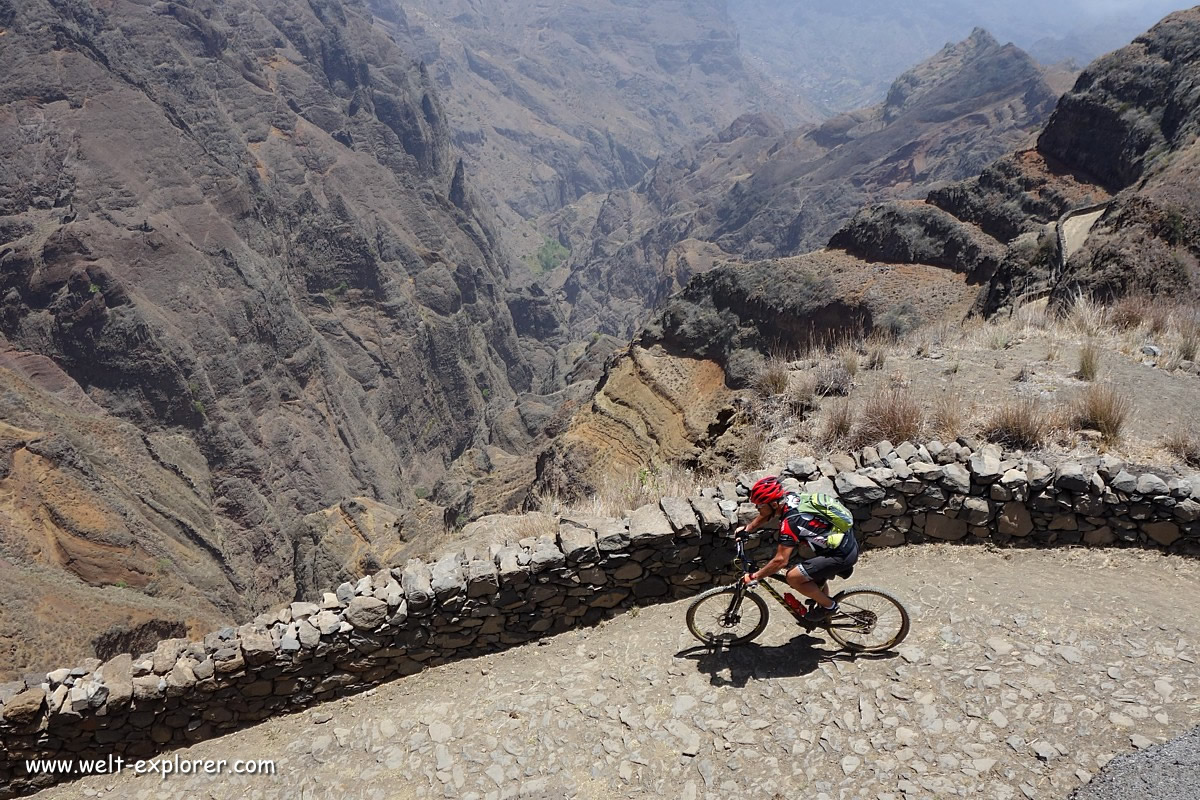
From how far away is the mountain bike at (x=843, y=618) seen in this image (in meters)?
5.40

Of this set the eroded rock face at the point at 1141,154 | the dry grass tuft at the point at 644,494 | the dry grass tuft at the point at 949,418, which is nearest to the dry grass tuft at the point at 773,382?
the dry grass tuft at the point at 644,494

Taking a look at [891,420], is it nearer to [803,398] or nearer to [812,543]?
[803,398]

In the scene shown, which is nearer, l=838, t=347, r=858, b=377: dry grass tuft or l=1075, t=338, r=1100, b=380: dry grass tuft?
l=1075, t=338, r=1100, b=380: dry grass tuft

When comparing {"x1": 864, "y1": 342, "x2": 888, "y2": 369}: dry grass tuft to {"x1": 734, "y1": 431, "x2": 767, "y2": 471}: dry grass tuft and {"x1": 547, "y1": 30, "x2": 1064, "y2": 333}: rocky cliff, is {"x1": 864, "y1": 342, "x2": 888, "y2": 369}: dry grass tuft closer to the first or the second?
{"x1": 734, "y1": 431, "x2": 767, "y2": 471}: dry grass tuft

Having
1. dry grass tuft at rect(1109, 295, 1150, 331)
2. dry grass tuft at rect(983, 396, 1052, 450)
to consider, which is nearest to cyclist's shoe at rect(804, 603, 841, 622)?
dry grass tuft at rect(983, 396, 1052, 450)

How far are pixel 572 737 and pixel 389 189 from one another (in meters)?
90.3

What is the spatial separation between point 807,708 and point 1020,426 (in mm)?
4207

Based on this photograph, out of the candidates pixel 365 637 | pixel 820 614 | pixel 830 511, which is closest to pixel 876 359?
pixel 820 614

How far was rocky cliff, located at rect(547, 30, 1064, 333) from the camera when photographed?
10475cm

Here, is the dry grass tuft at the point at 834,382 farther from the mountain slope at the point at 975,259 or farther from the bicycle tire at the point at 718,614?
the mountain slope at the point at 975,259

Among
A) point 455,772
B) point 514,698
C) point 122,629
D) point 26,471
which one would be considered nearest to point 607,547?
point 514,698

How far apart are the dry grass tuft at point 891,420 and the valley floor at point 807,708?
177 cm

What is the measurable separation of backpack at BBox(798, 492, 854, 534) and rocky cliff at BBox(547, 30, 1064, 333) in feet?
283

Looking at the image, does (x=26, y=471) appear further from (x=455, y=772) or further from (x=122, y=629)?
(x=455, y=772)
